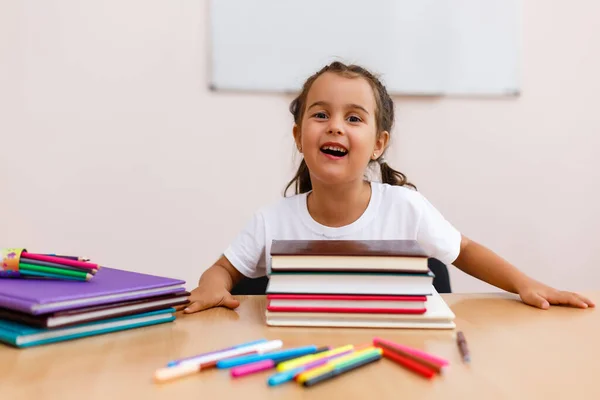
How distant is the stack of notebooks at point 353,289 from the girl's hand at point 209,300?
0.17 m

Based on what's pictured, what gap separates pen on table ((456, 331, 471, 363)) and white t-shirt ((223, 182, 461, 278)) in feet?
1.91

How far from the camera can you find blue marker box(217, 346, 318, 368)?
2.04 ft

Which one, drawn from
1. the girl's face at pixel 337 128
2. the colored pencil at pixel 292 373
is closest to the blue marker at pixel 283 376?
the colored pencil at pixel 292 373

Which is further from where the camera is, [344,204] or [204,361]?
[344,204]

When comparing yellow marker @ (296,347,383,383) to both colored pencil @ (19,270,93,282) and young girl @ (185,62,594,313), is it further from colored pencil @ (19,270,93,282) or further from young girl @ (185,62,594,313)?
young girl @ (185,62,594,313)

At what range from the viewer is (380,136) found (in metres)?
1.48

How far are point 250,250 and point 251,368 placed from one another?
74 centimetres

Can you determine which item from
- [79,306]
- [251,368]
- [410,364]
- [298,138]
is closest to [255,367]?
[251,368]

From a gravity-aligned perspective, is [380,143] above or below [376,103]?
below

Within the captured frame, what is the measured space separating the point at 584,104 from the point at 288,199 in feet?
5.13

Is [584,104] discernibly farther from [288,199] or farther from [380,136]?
[288,199]

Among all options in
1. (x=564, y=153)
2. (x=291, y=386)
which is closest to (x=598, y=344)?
(x=291, y=386)

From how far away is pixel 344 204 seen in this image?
1.41 meters

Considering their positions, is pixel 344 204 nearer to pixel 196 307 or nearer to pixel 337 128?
pixel 337 128
